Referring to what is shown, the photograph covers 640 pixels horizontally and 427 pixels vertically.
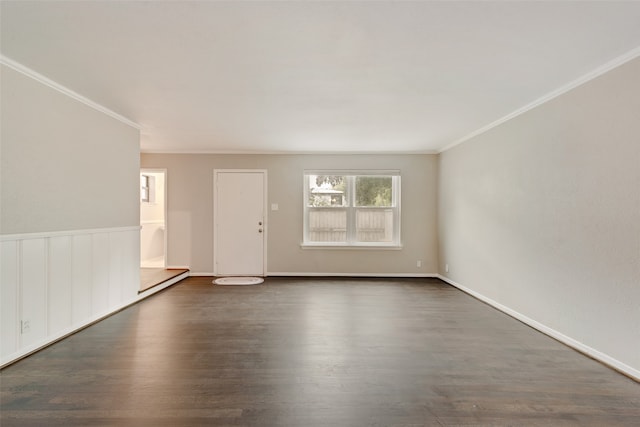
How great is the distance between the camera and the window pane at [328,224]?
18.9ft

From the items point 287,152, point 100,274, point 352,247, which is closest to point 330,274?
point 352,247

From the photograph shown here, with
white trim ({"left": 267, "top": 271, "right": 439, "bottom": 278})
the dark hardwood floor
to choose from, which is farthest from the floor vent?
the dark hardwood floor

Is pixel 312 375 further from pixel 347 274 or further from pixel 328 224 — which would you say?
pixel 328 224

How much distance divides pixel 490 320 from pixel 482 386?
155 centimetres

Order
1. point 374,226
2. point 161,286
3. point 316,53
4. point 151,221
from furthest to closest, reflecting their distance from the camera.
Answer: point 151,221 < point 374,226 < point 161,286 < point 316,53

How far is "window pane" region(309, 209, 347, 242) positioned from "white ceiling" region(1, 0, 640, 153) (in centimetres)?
244

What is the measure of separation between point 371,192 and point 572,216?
3.36 m

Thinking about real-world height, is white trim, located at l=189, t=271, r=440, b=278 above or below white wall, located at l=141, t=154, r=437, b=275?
below

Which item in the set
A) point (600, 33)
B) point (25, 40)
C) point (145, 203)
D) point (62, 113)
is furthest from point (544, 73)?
point (145, 203)

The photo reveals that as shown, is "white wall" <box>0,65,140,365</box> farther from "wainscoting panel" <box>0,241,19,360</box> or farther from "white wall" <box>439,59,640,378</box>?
"white wall" <box>439,59,640,378</box>

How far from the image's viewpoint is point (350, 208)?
227 inches

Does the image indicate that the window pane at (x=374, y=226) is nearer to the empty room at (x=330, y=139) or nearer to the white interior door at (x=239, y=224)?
the empty room at (x=330, y=139)

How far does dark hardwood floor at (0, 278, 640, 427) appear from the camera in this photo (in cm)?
178

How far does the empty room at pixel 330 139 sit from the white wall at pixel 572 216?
0.02 meters
